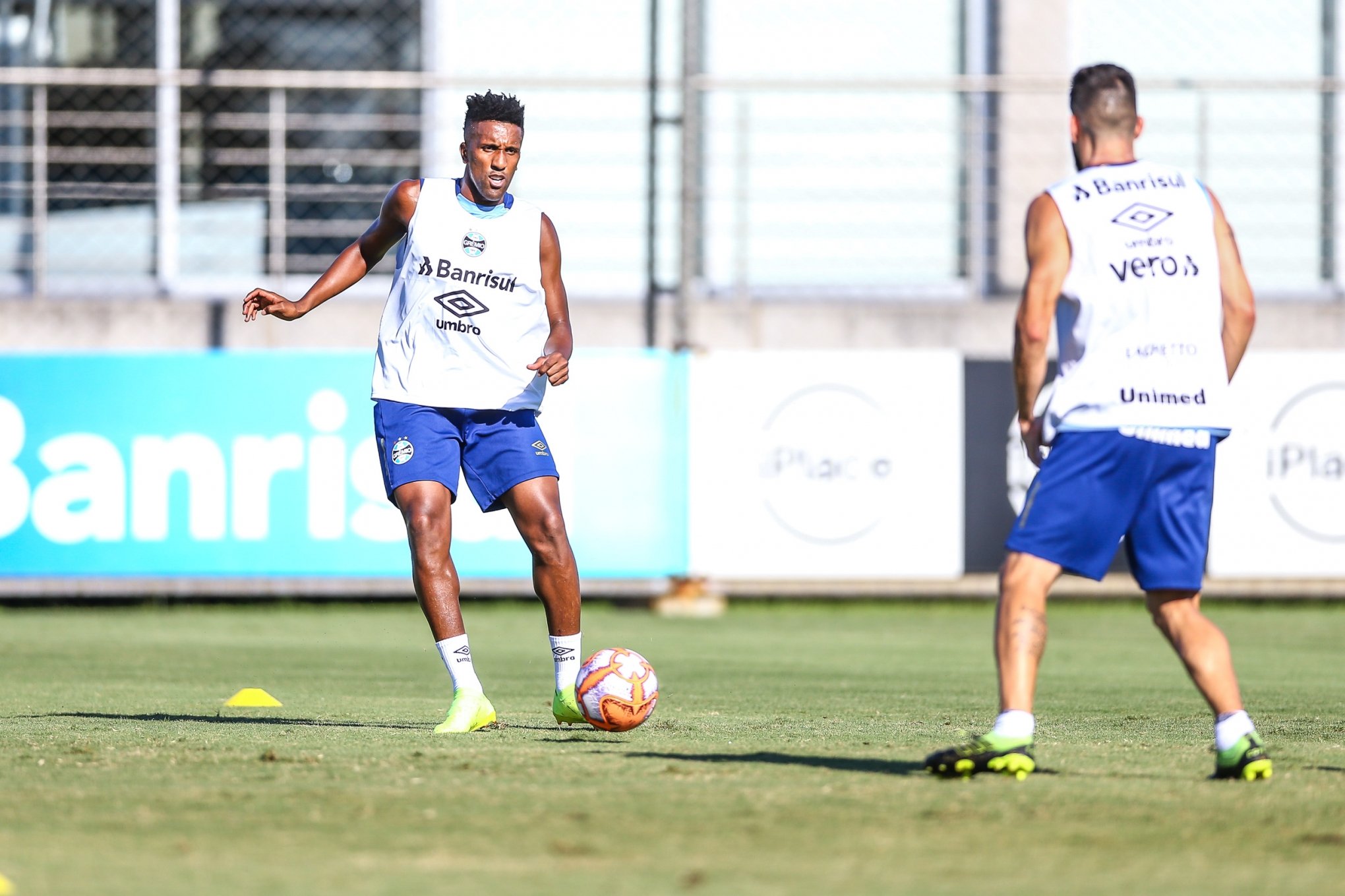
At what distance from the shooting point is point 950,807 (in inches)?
170

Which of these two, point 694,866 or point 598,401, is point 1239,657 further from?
point 694,866

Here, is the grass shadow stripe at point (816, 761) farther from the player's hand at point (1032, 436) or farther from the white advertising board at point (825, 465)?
the white advertising board at point (825, 465)

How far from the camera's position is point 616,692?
6.01m

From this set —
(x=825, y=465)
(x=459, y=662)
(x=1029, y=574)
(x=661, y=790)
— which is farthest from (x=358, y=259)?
(x=825, y=465)

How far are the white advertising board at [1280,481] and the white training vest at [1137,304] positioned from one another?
8367 mm

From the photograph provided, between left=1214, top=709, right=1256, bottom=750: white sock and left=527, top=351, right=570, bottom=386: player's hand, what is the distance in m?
2.31

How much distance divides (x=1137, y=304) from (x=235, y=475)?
8.91 m

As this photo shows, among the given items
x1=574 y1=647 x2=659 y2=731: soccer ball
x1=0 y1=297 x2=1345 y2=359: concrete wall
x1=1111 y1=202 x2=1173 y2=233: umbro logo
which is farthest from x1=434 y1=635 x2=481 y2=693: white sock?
x1=0 y1=297 x2=1345 y2=359: concrete wall

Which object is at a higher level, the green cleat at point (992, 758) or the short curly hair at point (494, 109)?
the short curly hair at point (494, 109)

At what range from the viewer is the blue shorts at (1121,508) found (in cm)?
477

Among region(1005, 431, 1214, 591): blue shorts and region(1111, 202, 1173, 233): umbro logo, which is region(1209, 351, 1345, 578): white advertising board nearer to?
region(1005, 431, 1214, 591): blue shorts

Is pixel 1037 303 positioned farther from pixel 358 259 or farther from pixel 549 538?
pixel 358 259

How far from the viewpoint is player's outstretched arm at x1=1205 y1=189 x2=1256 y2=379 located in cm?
489

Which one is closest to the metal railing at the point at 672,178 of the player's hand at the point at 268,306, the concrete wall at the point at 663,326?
the concrete wall at the point at 663,326
